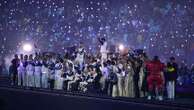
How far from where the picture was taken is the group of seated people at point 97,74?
15508mm

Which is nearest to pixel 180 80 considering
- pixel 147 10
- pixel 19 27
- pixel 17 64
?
pixel 17 64

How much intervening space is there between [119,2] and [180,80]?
16288 mm

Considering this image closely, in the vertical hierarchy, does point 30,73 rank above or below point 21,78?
above

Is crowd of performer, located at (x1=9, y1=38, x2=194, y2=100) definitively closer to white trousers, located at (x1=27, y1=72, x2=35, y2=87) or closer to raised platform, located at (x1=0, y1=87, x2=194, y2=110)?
white trousers, located at (x1=27, y1=72, x2=35, y2=87)

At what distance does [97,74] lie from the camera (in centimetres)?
1723

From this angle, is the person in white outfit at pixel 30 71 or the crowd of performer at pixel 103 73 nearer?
the crowd of performer at pixel 103 73

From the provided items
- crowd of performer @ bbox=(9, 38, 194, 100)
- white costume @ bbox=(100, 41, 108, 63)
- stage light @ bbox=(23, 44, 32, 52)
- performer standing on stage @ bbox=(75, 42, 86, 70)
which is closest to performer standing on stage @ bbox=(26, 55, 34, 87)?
crowd of performer @ bbox=(9, 38, 194, 100)

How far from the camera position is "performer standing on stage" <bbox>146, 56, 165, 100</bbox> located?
14.9 m

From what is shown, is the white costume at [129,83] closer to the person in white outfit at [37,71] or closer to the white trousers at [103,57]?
the white trousers at [103,57]

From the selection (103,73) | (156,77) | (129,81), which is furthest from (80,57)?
(156,77)

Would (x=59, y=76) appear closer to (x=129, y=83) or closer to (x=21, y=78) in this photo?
(x=21, y=78)

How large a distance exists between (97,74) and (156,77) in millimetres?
3046

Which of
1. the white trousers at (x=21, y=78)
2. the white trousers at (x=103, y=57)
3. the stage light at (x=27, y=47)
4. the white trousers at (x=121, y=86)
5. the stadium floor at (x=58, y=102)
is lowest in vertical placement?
the stadium floor at (x=58, y=102)

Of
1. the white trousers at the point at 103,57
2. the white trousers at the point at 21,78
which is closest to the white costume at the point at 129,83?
the white trousers at the point at 103,57
